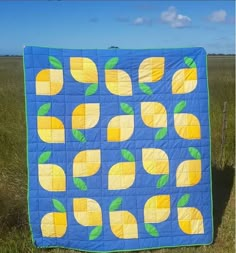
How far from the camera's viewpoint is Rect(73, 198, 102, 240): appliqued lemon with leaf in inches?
137

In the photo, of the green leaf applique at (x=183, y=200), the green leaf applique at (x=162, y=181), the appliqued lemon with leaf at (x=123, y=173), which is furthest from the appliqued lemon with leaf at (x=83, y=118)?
the green leaf applique at (x=183, y=200)

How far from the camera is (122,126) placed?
3.45 metres

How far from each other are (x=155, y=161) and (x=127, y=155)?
0.24 m

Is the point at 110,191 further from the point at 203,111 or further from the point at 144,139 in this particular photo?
the point at 203,111

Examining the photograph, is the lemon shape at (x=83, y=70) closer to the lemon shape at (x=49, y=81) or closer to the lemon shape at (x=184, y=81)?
the lemon shape at (x=49, y=81)

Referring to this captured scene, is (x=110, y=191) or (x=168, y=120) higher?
(x=168, y=120)

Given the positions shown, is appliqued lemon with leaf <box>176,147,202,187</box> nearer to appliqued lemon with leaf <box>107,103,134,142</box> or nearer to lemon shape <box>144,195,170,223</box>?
lemon shape <box>144,195,170,223</box>

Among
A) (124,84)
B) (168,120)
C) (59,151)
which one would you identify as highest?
(124,84)

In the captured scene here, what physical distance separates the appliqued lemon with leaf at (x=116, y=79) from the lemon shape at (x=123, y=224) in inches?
39.3

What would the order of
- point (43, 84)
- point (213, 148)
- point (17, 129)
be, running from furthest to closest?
point (213, 148) < point (17, 129) < point (43, 84)

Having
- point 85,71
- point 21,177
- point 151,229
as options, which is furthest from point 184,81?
point 21,177

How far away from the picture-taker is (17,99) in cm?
616

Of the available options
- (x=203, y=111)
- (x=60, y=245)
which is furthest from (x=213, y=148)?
(x=60, y=245)

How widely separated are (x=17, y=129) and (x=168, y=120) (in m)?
2.39
